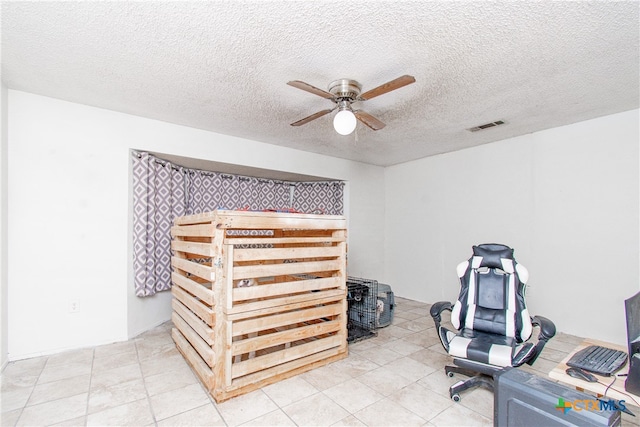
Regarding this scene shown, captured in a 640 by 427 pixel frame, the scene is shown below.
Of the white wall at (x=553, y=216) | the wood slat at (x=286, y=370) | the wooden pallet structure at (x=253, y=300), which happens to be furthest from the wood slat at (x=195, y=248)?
the white wall at (x=553, y=216)

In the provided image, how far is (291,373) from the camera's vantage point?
2361mm

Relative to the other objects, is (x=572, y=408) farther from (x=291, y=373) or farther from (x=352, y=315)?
(x=352, y=315)

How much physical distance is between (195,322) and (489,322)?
2.32 meters

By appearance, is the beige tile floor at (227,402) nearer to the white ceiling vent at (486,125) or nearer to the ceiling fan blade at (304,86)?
the ceiling fan blade at (304,86)

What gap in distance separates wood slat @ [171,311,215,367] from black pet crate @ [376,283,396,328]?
1942 millimetres

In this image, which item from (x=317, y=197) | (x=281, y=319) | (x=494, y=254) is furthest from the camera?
(x=317, y=197)

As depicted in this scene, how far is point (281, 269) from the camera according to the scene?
230 cm

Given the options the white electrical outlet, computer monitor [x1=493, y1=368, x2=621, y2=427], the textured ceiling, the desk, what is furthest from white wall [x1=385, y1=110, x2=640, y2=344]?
the white electrical outlet

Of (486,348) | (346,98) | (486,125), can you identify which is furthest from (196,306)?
(486,125)

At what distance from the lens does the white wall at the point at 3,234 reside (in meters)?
2.39

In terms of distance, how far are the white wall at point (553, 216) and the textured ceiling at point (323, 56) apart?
428mm

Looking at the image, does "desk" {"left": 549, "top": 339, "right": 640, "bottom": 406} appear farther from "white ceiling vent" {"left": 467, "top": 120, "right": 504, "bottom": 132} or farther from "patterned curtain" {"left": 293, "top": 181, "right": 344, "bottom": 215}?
"patterned curtain" {"left": 293, "top": 181, "right": 344, "bottom": 215}

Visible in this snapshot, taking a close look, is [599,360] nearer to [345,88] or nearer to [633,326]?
[633,326]

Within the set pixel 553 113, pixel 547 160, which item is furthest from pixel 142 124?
pixel 547 160
